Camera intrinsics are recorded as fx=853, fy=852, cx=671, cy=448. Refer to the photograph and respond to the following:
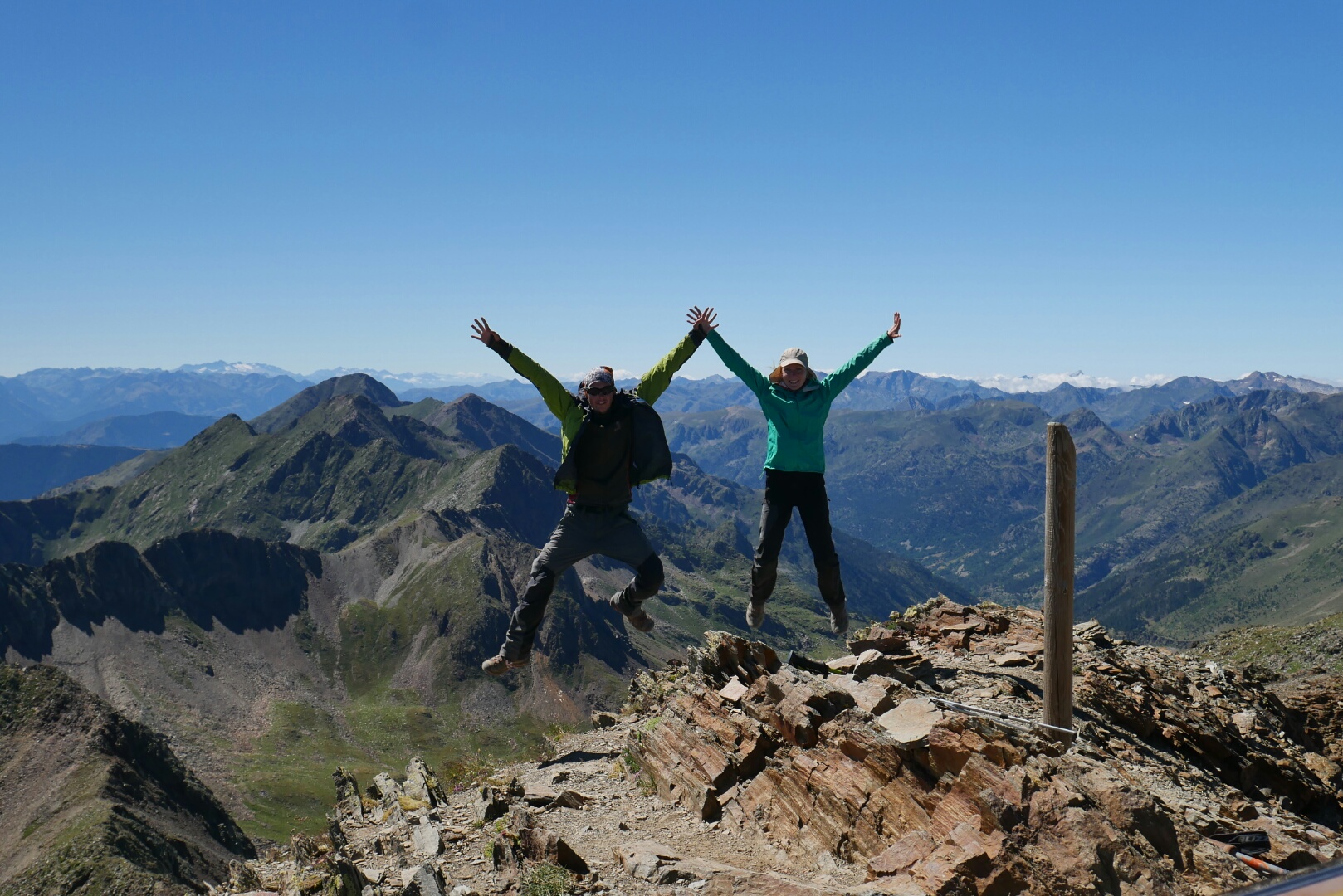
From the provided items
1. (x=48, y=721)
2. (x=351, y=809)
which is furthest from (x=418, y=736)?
(x=351, y=809)

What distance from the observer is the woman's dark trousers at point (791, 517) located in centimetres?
→ 1462

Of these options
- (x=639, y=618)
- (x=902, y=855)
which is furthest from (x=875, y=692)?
(x=639, y=618)

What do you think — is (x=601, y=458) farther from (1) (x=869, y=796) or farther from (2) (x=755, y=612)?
(1) (x=869, y=796)

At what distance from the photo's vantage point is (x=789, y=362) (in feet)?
47.8

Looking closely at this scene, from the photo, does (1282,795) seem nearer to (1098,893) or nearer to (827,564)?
(827,564)

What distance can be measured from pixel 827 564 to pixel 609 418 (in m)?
5.11

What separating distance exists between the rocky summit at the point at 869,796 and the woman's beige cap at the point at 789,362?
17.0ft

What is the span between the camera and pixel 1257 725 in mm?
19172

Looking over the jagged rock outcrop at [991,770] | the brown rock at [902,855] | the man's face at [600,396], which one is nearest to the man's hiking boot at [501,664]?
the jagged rock outcrop at [991,770]

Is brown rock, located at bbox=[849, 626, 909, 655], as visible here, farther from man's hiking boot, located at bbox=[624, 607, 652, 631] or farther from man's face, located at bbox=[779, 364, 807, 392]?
man's face, located at bbox=[779, 364, 807, 392]

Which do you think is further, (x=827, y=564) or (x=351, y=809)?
(x=351, y=809)

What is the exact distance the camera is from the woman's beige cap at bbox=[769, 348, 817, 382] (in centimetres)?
1460

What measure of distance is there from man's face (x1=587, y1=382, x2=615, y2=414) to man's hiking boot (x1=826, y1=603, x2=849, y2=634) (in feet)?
20.1

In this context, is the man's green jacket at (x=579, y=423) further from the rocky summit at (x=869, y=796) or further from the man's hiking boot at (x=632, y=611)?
the rocky summit at (x=869, y=796)
